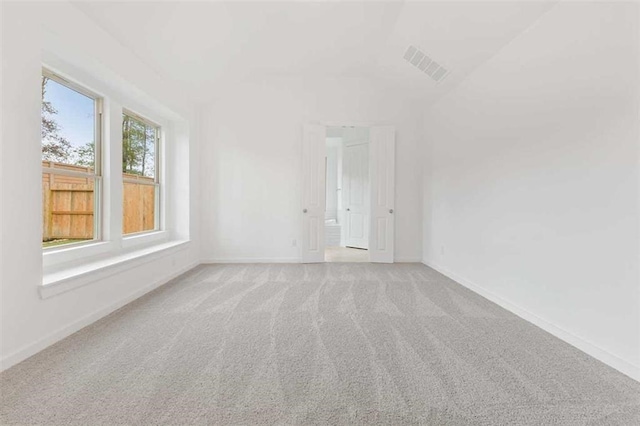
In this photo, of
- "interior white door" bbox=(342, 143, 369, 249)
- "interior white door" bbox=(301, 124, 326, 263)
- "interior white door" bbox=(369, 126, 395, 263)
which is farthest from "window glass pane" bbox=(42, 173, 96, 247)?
"interior white door" bbox=(342, 143, 369, 249)

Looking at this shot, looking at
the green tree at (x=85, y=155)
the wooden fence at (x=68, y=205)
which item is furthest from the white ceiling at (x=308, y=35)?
the wooden fence at (x=68, y=205)

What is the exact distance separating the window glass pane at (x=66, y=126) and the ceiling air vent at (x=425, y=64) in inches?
143

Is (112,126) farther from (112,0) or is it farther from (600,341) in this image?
(600,341)

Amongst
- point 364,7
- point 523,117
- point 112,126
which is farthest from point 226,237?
point 523,117

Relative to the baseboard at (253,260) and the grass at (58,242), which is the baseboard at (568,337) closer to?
the baseboard at (253,260)

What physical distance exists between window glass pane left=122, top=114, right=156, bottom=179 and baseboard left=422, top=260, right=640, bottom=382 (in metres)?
4.28

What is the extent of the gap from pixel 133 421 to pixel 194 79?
4.03 metres

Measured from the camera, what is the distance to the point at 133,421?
1385 mm

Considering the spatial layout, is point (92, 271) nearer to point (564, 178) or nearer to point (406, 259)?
point (564, 178)

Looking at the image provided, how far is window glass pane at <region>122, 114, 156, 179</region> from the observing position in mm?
3615

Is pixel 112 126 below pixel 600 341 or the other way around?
the other way around

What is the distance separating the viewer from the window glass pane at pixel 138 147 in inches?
142

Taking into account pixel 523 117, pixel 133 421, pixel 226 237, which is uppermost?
pixel 523 117

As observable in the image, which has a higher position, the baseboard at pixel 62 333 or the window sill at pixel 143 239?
the window sill at pixel 143 239
